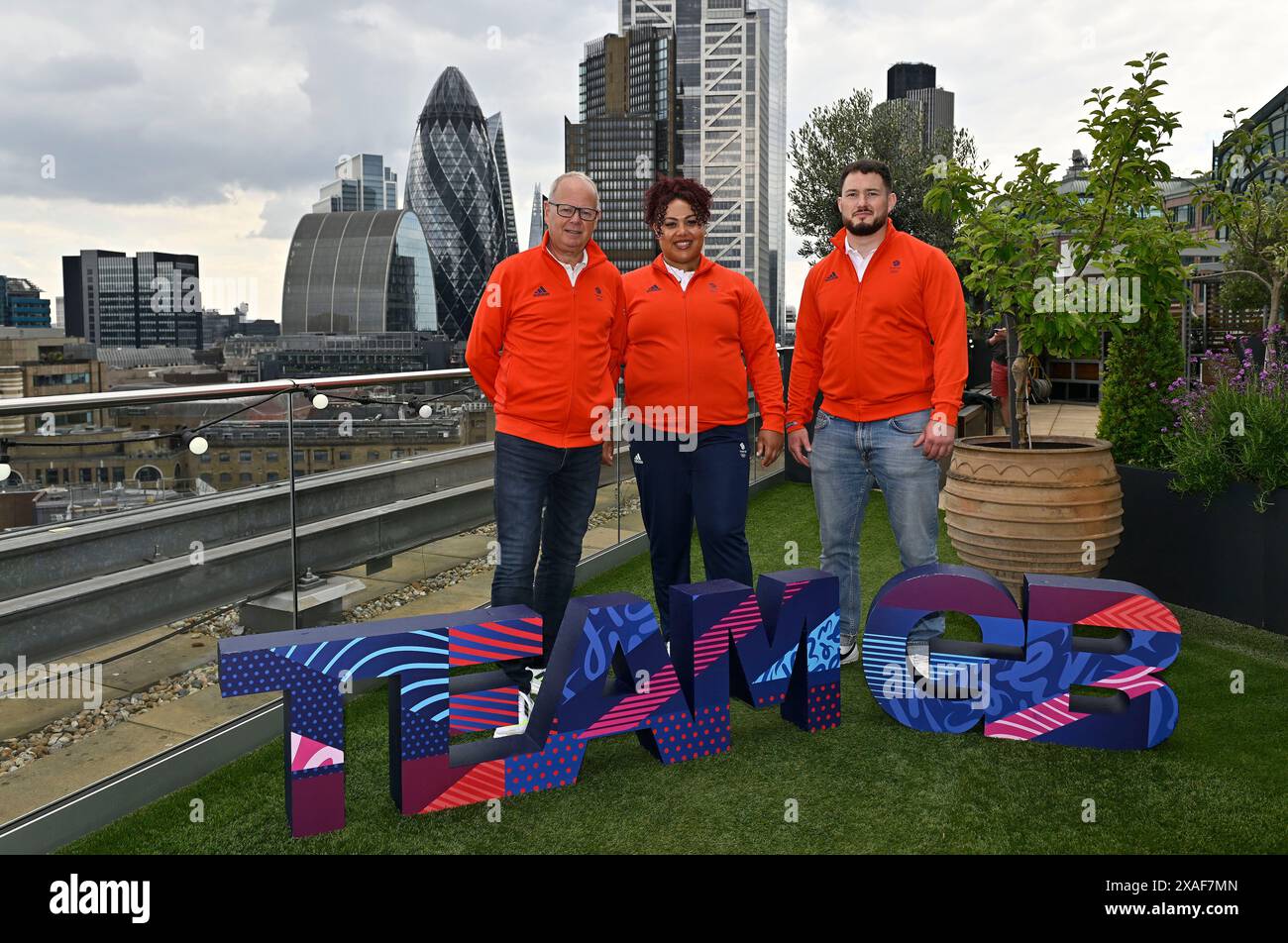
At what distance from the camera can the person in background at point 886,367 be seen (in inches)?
127

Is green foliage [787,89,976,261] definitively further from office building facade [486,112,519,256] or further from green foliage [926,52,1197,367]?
office building facade [486,112,519,256]

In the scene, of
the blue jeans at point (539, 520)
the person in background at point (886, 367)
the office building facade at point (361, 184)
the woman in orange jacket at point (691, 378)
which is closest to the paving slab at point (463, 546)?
the blue jeans at point (539, 520)

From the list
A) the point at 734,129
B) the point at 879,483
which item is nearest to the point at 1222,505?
the point at 879,483

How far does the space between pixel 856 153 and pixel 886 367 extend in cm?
1695

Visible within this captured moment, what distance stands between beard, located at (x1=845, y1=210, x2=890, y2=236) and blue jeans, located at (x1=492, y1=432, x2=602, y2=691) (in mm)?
1170

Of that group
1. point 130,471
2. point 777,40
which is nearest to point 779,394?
point 130,471

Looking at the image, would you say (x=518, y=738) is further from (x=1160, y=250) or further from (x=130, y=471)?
(x=1160, y=250)

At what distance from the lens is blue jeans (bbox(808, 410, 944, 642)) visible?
3322 millimetres

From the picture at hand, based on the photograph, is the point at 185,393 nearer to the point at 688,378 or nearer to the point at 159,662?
the point at 159,662

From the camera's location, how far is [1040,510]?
12.7ft

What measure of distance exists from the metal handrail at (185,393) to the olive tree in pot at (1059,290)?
2.43 meters

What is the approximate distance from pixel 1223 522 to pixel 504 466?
10.1 feet

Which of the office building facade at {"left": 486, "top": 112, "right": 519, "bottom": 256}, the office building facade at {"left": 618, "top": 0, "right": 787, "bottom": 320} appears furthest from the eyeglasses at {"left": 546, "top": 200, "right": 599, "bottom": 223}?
the office building facade at {"left": 486, "top": 112, "right": 519, "bottom": 256}

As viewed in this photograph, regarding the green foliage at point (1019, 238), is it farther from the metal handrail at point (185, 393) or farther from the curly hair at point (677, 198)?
the metal handrail at point (185, 393)
